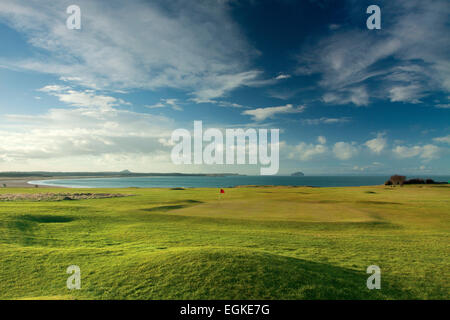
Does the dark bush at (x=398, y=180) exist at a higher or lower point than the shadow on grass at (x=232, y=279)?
lower

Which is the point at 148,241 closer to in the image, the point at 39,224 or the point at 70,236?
the point at 70,236

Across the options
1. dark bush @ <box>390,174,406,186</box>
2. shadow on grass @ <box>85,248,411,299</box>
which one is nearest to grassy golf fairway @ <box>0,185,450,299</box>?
shadow on grass @ <box>85,248,411,299</box>

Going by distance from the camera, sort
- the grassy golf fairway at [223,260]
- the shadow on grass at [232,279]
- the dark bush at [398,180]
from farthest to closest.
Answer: the dark bush at [398,180]
the grassy golf fairway at [223,260]
the shadow on grass at [232,279]

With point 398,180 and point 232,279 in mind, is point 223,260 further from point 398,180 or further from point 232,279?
point 398,180

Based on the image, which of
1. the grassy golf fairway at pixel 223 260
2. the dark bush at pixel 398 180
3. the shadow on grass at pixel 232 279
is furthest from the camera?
the dark bush at pixel 398 180

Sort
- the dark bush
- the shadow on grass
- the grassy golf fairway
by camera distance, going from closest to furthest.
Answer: the shadow on grass < the grassy golf fairway < the dark bush

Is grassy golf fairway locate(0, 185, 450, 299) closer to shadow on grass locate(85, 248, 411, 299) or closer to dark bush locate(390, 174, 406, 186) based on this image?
shadow on grass locate(85, 248, 411, 299)

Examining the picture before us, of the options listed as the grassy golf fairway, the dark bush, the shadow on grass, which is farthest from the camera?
the dark bush

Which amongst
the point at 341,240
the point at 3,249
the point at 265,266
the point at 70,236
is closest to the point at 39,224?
the point at 70,236

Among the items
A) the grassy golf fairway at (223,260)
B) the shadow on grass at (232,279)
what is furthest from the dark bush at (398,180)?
the shadow on grass at (232,279)

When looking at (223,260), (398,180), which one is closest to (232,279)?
(223,260)

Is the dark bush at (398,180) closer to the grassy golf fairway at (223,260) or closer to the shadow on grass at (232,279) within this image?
the grassy golf fairway at (223,260)

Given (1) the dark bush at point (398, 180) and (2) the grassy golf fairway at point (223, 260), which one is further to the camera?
(1) the dark bush at point (398, 180)
